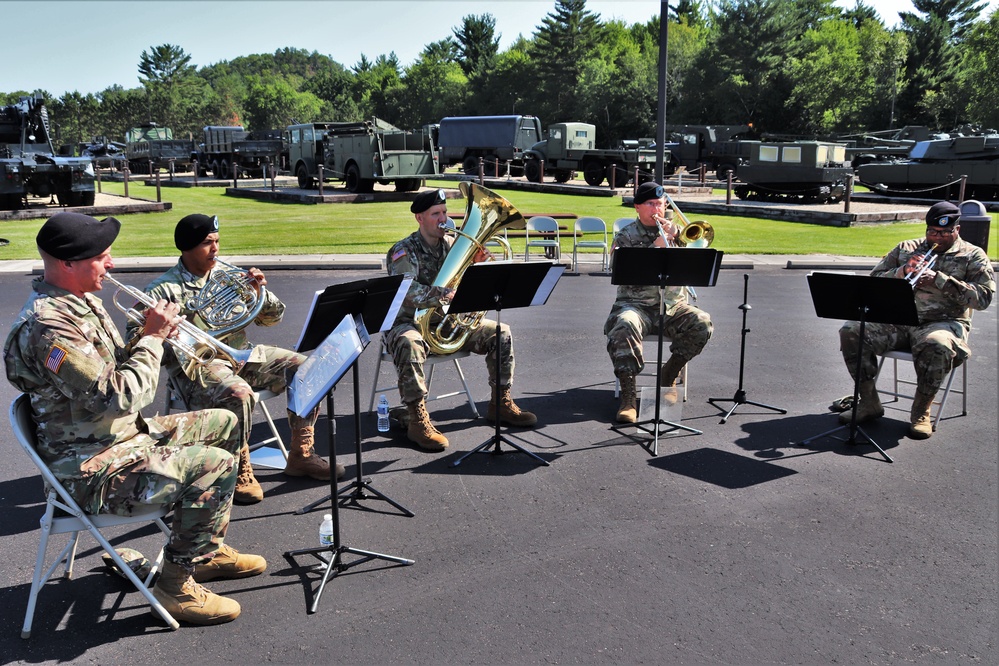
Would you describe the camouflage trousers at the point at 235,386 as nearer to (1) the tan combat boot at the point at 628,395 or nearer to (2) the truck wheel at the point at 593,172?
(1) the tan combat boot at the point at 628,395

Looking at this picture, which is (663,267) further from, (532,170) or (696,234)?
(532,170)

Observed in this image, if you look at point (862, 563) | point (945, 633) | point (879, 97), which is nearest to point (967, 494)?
point (862, 563)

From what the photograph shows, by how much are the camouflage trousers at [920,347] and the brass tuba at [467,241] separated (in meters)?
2.84

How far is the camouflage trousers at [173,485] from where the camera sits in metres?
3.67

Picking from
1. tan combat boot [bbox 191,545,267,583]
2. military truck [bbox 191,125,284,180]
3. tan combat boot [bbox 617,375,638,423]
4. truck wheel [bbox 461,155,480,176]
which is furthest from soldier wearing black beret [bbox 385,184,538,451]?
truck wheel [bbox 461,155,480,176]

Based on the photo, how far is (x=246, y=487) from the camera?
519cm

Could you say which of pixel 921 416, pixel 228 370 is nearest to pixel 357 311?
pixel 228 370

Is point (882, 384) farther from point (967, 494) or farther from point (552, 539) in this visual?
point (552, 539)

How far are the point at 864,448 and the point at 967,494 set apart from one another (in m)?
0.91

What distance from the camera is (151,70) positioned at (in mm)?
136500

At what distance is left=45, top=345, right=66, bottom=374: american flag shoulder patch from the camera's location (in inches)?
136

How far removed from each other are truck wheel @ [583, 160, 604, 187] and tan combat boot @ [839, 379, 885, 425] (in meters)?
28.2

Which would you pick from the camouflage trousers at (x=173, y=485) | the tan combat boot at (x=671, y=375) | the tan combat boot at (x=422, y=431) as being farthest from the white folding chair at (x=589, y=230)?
the camouflage trousers at (x=173, y=485)

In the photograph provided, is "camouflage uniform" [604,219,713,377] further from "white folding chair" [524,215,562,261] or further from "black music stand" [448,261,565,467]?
"white folding chair" [524,215,562,261]
